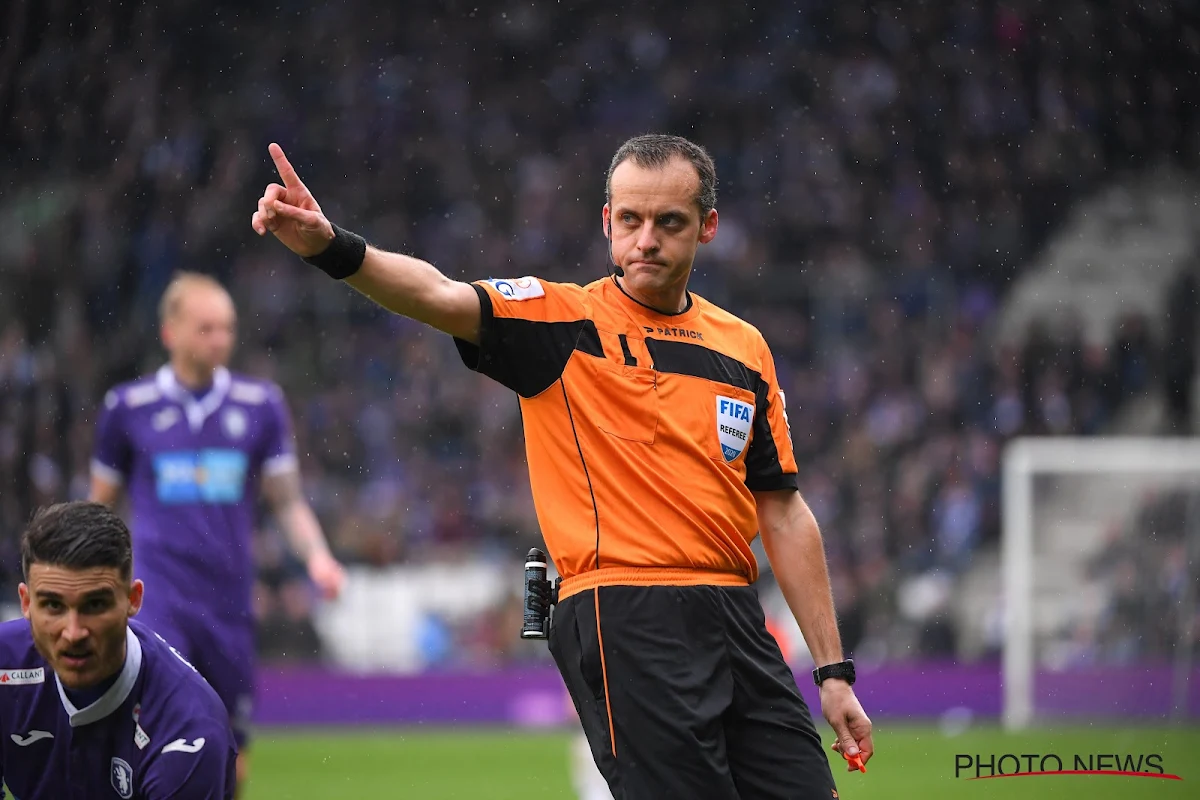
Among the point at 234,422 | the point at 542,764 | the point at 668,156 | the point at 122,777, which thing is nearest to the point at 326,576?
the point at 234,422

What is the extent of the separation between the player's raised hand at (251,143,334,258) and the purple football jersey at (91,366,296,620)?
3.39 metres

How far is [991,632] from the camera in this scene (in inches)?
649

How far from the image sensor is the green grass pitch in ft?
30.8

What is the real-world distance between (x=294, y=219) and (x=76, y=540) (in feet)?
→ 3.31

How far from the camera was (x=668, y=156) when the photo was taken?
4059 mm

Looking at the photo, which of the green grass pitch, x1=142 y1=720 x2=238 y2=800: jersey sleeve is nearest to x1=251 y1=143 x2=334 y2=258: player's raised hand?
x1=142 y1=720 x2=238 y2=800: jersey sleeve

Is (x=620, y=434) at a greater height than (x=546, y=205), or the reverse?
(x=546, y=205)

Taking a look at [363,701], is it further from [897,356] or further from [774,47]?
[774,47]

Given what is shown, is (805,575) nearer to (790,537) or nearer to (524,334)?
(790,537)

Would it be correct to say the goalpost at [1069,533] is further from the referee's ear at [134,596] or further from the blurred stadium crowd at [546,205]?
the referee's ear at [134,596]

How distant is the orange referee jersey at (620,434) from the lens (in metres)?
3.85

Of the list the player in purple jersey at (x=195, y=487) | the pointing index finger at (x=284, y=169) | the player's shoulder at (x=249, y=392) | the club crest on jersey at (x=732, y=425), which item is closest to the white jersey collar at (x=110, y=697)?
the pointing index finger at (x=284, y=169)

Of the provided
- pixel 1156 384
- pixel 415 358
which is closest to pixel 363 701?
pixel 415 358

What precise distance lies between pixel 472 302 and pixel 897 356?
51.4 feet
